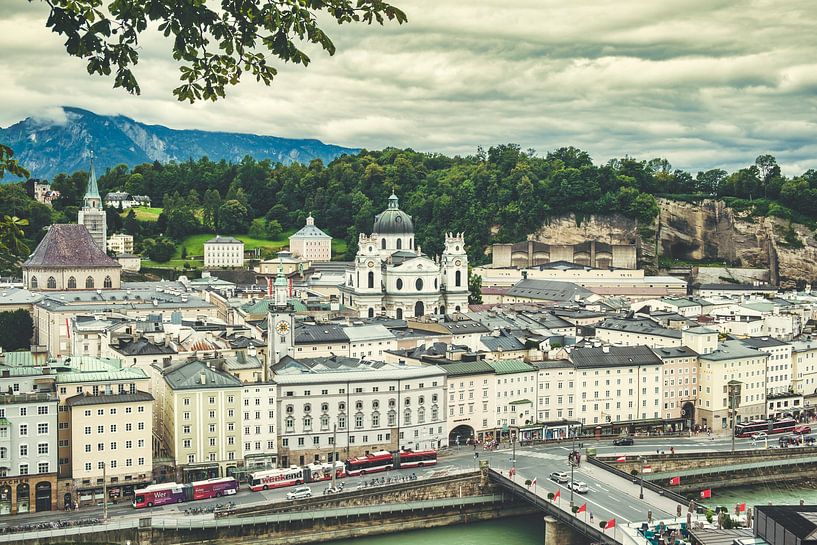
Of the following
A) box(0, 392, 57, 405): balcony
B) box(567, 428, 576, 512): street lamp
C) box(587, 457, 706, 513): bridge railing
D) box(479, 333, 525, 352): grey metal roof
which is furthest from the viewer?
box(479, 333, 525, 352): grey metal roof

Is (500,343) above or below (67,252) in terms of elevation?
below

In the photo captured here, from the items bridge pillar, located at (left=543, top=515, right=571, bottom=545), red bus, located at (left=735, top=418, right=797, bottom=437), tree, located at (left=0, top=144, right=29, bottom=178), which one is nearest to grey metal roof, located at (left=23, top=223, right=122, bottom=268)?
red bus, located at (left=735, top=418, right=797, bottom=437)

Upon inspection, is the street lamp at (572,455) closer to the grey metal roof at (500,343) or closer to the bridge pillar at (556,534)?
the bridge pillar at (556,534)

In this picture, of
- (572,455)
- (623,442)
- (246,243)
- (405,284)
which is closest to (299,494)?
(572,455)

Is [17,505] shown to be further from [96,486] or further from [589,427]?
[589,427]

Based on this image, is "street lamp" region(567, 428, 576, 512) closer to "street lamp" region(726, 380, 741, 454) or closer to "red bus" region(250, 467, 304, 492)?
"street lamp" region(726, 380, 741, 454)

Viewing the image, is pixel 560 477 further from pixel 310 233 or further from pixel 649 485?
pixel 310 233
